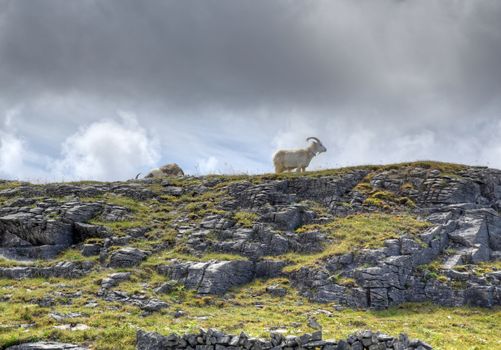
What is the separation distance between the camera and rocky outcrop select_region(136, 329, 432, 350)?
1761 centimetres

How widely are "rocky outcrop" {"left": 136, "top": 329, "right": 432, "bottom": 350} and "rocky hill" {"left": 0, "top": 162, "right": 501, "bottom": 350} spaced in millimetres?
126

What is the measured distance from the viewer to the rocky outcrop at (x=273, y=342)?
17609mm

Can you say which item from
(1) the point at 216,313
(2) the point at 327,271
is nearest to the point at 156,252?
(1) the point at 216,313

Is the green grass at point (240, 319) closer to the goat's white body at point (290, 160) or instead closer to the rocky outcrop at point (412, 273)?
the rocky outcrop at point (412, 273)

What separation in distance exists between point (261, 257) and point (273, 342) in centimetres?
1406

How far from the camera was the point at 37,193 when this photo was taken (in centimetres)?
4444

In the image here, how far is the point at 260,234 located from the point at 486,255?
15039 mm

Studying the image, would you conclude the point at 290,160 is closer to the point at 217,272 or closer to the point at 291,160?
the point at 291,160

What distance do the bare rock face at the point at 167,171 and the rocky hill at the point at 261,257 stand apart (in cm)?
575

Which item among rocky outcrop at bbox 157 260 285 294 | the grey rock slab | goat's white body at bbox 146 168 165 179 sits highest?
goat's white body at bbox 146 168 165 179

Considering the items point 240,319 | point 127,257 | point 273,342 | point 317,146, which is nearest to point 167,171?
point 317,146

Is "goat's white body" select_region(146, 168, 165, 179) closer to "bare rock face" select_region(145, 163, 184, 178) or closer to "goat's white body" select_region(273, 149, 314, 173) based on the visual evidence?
"bare rock face" select_region(145, 163, 184, 178)

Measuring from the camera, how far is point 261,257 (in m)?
33.0

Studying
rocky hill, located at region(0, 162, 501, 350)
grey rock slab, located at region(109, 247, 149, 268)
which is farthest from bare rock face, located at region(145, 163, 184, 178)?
grey rock slab, located at region(109, 247, 149, 268)
